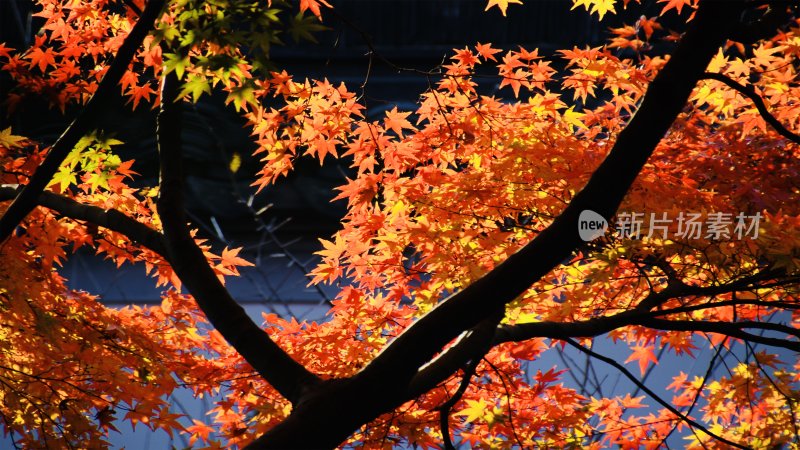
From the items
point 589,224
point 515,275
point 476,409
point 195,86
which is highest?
point 195,86

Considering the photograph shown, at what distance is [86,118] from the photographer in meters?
3.01

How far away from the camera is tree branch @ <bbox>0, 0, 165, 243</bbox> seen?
2893 mm

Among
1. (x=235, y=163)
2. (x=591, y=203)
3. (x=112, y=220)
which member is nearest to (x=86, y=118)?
(x=112, y=220)

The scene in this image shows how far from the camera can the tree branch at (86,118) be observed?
289 cm

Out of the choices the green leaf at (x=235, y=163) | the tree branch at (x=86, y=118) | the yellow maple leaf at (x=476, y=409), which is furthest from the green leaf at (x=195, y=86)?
the green leaf at (x=235, y=163)

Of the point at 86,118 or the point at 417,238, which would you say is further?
the point at 417,238

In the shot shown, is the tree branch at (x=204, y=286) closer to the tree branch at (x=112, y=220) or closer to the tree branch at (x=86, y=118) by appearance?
the tree branch at (x=112, y=220)

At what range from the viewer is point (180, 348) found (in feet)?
16.3

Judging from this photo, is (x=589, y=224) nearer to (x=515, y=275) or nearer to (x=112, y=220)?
(x=515, y=275)

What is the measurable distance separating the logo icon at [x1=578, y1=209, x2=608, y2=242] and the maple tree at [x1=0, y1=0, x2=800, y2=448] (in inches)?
1.3

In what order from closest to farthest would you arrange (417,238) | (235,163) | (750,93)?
1. (750,93)
2. (417,238)
3. (235,163)

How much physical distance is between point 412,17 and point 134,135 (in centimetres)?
394

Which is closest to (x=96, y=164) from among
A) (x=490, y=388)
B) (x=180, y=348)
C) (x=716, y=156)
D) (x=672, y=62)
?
(x=180, y=348)

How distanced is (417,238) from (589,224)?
131 cm
